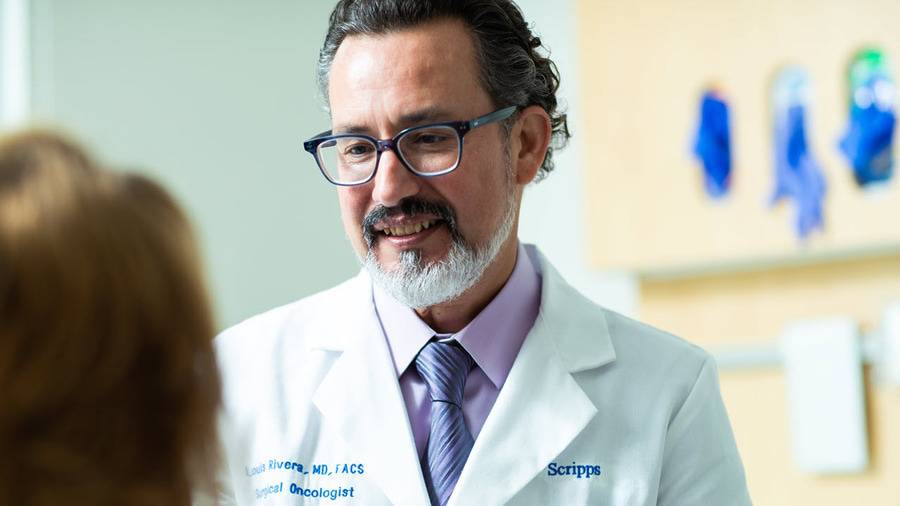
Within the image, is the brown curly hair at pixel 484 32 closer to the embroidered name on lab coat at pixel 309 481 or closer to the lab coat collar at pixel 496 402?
the lab coat collar at pixel 496 402

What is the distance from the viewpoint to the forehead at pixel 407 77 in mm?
1526

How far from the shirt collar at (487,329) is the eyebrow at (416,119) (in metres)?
0.23

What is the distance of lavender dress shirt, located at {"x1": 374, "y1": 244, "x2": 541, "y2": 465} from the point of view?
1.57 metres

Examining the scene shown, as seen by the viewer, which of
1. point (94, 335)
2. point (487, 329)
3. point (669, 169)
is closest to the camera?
point (94, 335)

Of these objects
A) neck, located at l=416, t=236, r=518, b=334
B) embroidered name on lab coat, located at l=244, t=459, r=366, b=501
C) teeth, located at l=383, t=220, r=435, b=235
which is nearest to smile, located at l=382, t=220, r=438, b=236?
teeth, located at l=383, t=220, r=435, b=235

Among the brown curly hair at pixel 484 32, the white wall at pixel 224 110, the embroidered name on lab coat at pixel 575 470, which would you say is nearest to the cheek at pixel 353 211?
the brown curly hair at pixel 484 32

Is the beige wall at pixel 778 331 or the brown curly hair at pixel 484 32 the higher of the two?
the brown curly hair at pixel 484 32

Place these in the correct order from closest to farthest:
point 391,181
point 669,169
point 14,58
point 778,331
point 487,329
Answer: point 391,181, point 487,329, point 778,331, point 669,169, point 14,58

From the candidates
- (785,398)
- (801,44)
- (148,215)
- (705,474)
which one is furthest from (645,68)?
(148,215)

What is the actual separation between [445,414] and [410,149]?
1.07ft

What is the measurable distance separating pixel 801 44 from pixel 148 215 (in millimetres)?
1678

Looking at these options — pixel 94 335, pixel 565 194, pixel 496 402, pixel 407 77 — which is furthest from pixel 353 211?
pixel 565 194

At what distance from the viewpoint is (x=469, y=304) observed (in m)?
1.63

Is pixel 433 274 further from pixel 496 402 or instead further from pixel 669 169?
pixel 669 169
